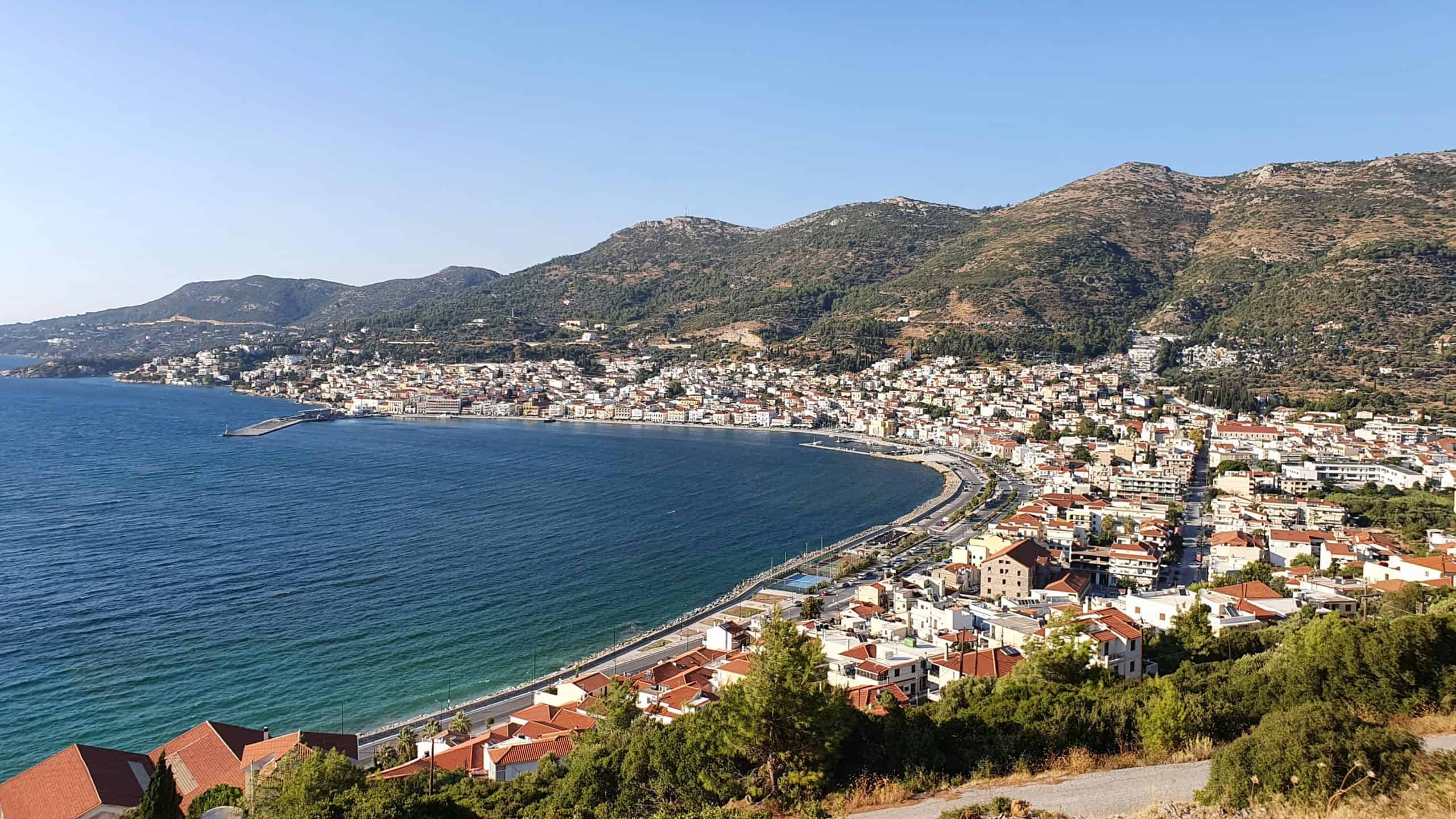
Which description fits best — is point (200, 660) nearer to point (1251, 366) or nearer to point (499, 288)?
point (1251, 366)

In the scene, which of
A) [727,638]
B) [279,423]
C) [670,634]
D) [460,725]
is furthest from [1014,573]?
[279,423]

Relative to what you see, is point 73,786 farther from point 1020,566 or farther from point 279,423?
point 279,423

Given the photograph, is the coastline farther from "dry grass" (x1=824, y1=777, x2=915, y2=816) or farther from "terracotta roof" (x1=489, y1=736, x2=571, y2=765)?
"dry grass" (x1=824, y1=777, x2=915, y2=816)

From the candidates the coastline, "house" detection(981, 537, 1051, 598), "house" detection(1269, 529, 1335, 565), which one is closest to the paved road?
the coastline

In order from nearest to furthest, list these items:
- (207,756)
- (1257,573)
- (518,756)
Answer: (518,756) → (207,756) → (1257,573)

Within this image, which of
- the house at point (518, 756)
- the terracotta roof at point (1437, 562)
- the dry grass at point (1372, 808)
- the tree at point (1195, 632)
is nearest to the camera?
the dry grass at point (1372, 808)

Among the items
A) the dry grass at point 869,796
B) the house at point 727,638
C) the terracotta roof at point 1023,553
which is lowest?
the house at point 727,638

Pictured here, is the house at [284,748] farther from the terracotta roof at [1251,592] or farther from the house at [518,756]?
the terracotta roof at [1251,592]

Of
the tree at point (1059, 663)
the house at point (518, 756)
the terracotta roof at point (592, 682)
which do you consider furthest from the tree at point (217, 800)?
the tree at point (1059, 663)
